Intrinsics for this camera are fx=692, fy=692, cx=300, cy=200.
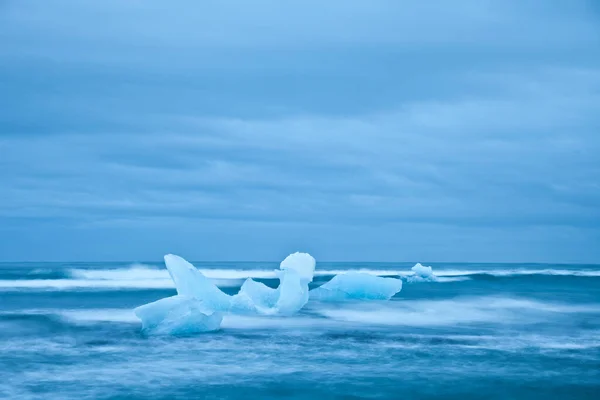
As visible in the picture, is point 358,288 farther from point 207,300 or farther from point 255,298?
point 207,300

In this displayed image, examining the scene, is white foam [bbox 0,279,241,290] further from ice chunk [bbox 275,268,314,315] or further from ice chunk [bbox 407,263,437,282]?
ice chunk [bbox 275,268,314,315]

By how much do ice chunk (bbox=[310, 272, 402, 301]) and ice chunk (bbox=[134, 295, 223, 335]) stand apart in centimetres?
738

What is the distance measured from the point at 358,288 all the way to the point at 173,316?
8126 millimetres

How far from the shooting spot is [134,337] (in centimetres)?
1166

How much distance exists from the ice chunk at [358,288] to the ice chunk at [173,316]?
7377 millimetres

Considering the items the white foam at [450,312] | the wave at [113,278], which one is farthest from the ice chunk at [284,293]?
the wave at [113,278]

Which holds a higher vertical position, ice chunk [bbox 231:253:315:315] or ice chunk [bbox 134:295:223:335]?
ice chunk [bbox 231:253:315:315]

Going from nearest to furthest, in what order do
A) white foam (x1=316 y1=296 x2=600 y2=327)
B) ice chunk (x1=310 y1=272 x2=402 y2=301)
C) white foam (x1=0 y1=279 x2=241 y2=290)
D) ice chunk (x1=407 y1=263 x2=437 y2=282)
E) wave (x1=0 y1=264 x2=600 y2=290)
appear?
white foam (x1=316 y1=296 x2=600 y2=327), ice chunk (x1=310 y1=272 x2=402 y2=301), white foam (x1=0 y1=279 x2=241 y2=290), wave (x1=0 y1=264 x2=600 y2=290), ice chunk (x1=407 y1=263 x2=437 y2=282)

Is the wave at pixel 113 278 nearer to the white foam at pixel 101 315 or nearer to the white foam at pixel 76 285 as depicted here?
the white foam at pixel 76 285

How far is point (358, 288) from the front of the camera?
62.2 ft

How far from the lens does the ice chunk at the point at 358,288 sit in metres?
18.6

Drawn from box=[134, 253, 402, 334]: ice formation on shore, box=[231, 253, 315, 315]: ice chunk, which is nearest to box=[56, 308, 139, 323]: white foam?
box=[134, 253, 402, 334]: ice formation on shore

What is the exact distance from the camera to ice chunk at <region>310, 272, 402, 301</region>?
731 inches

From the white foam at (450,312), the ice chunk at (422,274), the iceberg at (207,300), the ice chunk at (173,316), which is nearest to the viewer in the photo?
the ice chunk at (173,316)
